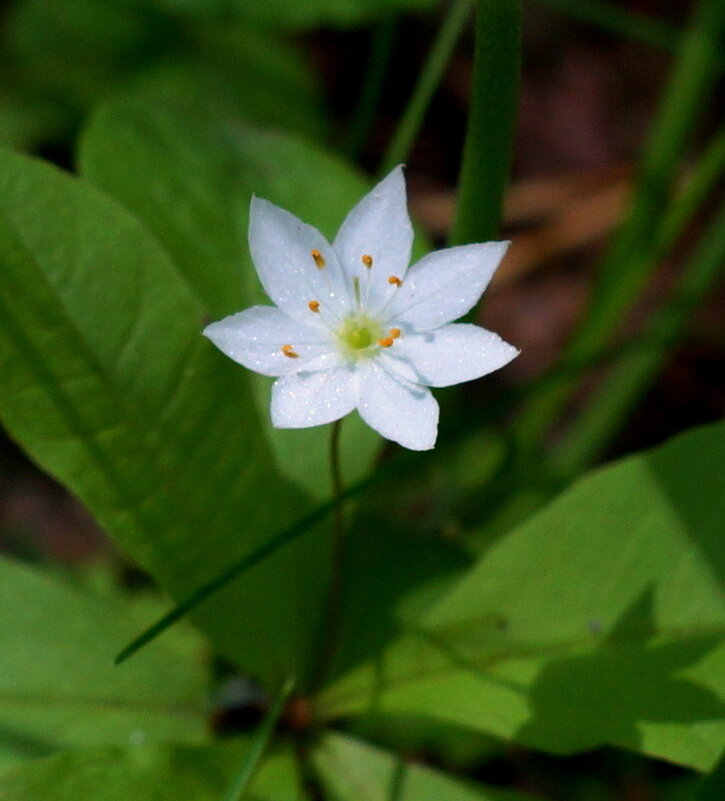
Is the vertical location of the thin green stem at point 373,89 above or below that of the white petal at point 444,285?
above

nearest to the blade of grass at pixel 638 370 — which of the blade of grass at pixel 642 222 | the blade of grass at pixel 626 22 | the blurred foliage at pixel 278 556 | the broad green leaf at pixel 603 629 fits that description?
the blade of grass at pixel 642 222

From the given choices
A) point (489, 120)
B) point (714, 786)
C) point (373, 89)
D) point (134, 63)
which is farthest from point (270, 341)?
point (134, 63)

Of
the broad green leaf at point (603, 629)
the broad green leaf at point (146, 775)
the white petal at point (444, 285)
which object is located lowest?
the broad green leaf at point (146, 775)

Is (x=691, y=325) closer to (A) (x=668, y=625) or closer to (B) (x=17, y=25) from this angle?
(A) (x=668, y=625)

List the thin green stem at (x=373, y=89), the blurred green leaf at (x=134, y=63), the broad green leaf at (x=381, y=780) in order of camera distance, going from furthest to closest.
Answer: the blurred green leaf at (x=134, y=63) < the thin green stem at (x=373, y=89) < the broad green leaf at (x=381, y=780)

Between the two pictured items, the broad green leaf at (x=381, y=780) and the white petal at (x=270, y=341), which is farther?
the broad green leaf at (x=381, y=780)

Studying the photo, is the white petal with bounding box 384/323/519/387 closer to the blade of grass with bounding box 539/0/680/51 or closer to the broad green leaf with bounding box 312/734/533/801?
the broad green leaf with bounding box 312/734/533/801

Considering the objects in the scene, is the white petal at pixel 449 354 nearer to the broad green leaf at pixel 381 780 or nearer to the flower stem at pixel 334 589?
the flower stem at pixel 334 589

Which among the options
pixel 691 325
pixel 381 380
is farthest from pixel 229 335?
pixel 691 325
